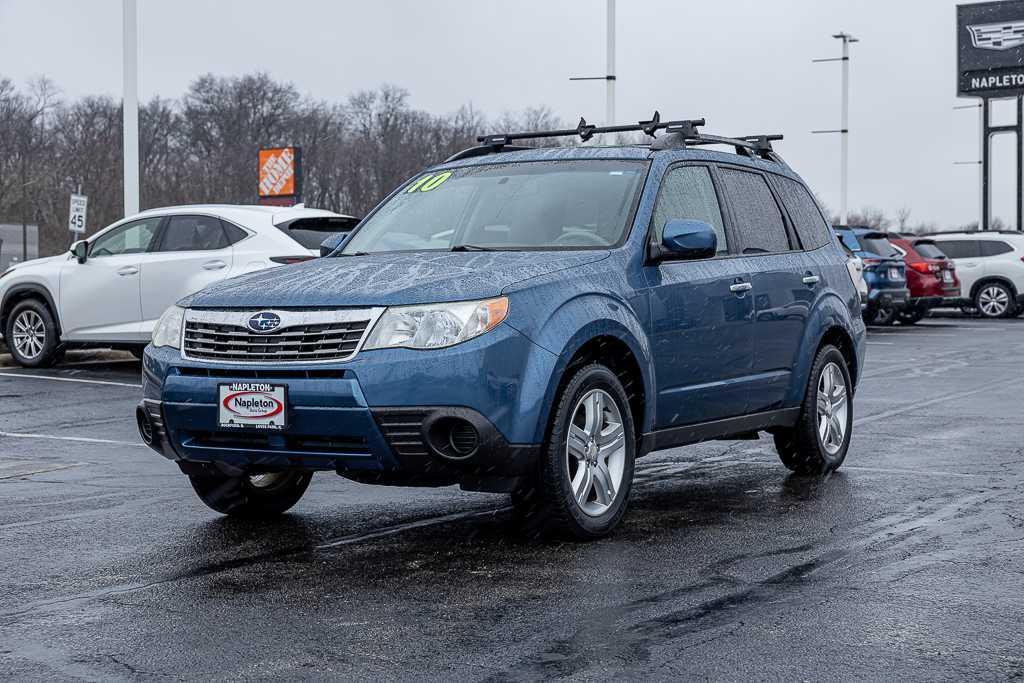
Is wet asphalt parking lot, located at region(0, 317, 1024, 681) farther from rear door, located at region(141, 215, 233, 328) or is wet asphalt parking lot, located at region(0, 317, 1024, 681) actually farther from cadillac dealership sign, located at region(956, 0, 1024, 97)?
cadillac dealership sign, located at region(956, 0, 1024, 97)

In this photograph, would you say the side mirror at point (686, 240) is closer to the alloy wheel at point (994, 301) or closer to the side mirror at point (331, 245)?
the side mirror at point (331, 245)

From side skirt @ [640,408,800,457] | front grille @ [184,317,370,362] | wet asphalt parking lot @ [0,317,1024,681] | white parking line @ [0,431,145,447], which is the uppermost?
front grille @ [184,317,370,362]

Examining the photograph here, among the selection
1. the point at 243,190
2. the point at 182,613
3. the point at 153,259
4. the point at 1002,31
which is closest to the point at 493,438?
the point at 182,613

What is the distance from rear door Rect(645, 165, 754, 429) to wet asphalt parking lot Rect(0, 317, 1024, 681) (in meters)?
0.57

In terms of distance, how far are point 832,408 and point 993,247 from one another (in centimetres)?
2781

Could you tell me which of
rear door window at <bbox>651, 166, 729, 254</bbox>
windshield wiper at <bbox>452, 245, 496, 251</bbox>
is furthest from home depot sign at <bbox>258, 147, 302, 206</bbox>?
windshield wiper at <bbox>452, 245, 496, 251</bbox>

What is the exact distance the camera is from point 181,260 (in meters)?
15.8

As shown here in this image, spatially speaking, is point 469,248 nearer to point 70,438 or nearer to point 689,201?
point 689,201

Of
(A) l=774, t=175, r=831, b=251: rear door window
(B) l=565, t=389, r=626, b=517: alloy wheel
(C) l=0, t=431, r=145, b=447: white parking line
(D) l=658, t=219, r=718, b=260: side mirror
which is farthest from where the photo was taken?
(C) l=0, t=431, r=145, b=447: white parking line

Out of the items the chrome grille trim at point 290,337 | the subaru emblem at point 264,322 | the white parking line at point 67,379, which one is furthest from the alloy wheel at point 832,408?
the white parking line at point 67,379

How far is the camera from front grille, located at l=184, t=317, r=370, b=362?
6137mm

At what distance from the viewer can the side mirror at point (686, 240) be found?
280 inches

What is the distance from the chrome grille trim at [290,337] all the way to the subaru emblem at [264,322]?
0.05 feet

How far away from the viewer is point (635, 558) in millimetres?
6320
